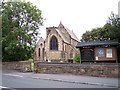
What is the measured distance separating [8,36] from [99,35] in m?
21.2

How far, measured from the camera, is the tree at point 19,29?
29438 mm

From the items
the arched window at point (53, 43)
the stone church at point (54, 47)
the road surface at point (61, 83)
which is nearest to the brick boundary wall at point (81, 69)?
the road surface at point (61, 83)

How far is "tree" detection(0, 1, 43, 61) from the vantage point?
29438 mm

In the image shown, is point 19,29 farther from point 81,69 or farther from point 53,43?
point 53,43

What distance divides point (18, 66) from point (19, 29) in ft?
15.5

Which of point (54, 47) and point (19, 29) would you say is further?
point (54, 47)

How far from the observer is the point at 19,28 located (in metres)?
29.9

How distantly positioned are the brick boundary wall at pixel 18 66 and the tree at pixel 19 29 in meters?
1.49

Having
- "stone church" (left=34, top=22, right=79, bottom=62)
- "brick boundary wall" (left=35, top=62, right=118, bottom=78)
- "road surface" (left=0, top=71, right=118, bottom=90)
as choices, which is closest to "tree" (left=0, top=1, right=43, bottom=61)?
"brick boundary wall" (left=35, top=62, right=118, bottom=78)

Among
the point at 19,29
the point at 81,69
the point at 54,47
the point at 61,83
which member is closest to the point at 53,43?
the point at 54,47

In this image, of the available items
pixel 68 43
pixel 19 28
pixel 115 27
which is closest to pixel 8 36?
pixel 19 28

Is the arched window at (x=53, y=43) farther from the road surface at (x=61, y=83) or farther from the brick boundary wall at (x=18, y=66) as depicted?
the road surface at (x=61, y=83)

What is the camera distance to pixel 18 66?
27859 millimetres

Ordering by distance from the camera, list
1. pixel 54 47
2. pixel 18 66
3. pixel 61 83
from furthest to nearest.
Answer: pixel 54 47
pixel 18 66
pixel 61 83
